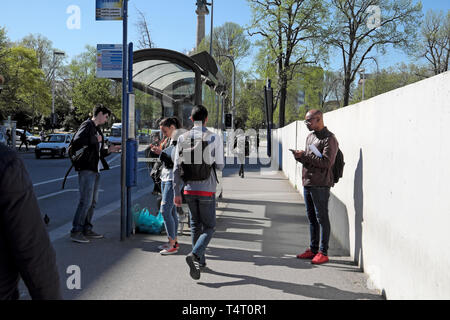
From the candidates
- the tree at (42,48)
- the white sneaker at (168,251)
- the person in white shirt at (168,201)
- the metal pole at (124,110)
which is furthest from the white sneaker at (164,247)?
the tree at (42,48)

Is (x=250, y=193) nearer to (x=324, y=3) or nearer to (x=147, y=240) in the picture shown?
(x=147, y=240)

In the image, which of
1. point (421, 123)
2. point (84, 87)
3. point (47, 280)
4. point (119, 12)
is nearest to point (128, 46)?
point (119, 12)

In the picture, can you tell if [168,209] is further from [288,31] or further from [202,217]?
[288,31]

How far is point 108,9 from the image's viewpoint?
6672 millimetres

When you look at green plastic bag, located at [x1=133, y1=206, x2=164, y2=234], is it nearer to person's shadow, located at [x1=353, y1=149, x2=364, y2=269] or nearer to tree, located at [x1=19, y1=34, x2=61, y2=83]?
person's shadow, located at [x1=353, y1=149, x2=364, y2=269]

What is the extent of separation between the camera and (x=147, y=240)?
22.5 feet

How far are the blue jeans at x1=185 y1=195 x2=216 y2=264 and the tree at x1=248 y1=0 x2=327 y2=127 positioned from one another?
80.0 ft

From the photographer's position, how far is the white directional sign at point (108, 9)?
21.9 ft

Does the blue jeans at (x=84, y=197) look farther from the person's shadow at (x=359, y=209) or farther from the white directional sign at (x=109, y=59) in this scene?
the person's shadow at (x=359, y=209)

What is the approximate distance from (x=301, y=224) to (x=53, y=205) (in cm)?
540

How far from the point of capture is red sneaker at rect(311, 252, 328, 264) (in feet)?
18.6

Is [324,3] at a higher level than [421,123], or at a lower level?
higher

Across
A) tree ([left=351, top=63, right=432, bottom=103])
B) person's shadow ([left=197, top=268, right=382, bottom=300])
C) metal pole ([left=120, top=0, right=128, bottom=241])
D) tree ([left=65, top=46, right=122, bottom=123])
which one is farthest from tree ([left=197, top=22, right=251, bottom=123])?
person's shadow ([left=197, top=268, right=382, bottom=300])

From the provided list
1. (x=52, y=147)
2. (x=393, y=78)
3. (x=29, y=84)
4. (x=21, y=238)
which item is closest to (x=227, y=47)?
(x=393, y=78)
